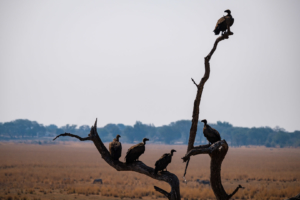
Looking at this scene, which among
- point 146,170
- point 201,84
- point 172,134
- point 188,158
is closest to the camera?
point 188,158

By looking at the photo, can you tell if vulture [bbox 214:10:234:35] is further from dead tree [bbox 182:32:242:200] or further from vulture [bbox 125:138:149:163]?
vulture [bbox 125:138:149:163]

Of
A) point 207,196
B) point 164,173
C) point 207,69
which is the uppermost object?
point 207,69

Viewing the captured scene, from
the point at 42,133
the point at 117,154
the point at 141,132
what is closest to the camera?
the point at 117,154

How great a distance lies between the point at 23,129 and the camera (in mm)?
122625

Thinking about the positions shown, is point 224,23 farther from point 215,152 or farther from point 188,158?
point 188,158

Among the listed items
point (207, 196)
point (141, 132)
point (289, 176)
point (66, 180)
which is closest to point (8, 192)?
point (66, 180)

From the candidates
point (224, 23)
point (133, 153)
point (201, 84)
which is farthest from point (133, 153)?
point (224, 23)

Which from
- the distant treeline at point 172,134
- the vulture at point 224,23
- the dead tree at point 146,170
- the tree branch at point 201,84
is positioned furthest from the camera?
the distant treeline at point 172,134

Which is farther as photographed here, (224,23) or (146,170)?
(224,23)

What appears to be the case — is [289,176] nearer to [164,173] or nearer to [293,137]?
[164,173]

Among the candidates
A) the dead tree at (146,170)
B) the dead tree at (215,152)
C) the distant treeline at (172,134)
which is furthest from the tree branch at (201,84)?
the distant treeline at (172,134)

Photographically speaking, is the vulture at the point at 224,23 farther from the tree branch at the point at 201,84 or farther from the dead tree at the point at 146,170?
the dead tree at the point at 146,170

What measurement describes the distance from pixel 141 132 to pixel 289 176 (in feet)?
293

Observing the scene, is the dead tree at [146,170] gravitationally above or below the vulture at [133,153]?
below
